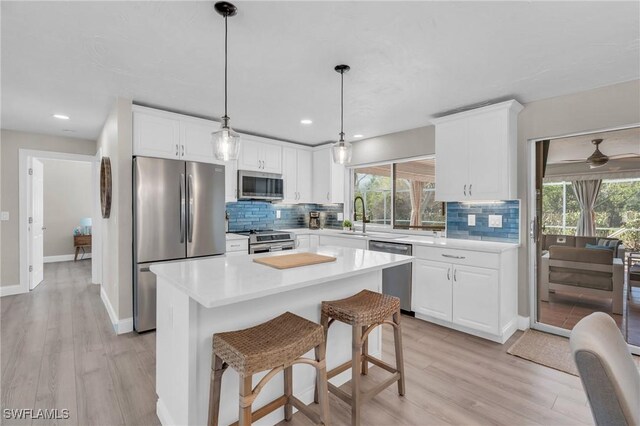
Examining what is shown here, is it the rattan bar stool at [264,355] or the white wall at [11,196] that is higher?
the white wall at [11,196]

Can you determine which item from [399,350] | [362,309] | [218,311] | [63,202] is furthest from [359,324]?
[63,202]

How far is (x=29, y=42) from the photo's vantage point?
207 cm

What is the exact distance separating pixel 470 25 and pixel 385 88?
3.34ft

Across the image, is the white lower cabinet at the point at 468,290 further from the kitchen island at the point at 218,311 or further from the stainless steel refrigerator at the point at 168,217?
the stainless steel refrigerator at the point at 168,217

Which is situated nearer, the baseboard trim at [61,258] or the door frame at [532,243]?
the door frame at [532,243]

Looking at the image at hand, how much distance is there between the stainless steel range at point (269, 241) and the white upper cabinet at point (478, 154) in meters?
2.14

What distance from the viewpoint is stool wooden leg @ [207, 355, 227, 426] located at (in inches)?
58.5

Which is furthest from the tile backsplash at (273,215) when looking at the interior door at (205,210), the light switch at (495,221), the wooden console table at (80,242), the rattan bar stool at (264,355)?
the wooden console table at (80,242)

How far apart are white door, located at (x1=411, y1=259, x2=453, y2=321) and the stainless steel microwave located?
7.51 feet

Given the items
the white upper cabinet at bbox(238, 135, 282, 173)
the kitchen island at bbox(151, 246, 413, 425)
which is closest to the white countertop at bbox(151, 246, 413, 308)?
the kitchen island at bbox(151, 246, 413, 425)

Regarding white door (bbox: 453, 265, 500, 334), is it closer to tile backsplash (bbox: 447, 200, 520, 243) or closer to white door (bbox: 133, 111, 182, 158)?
tile backsplash (bbox: 447, 200, 520, 243)

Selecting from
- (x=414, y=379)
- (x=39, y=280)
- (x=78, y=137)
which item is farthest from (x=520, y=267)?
(x=39, y=280)

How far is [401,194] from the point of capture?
4578mm

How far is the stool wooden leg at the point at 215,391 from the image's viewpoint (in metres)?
1.49
